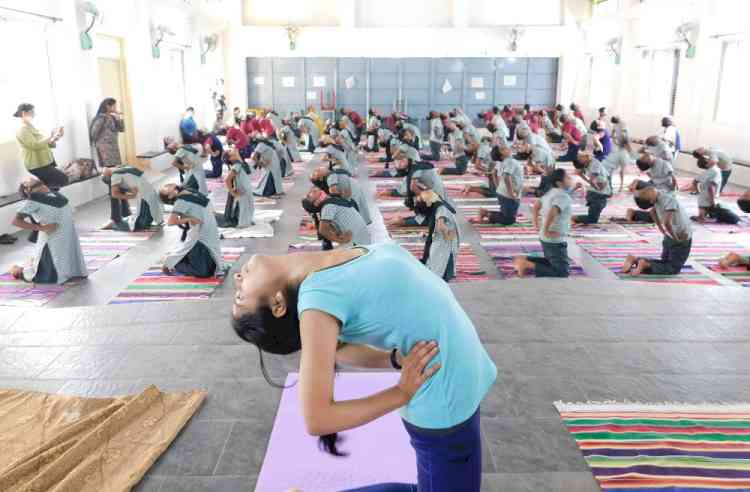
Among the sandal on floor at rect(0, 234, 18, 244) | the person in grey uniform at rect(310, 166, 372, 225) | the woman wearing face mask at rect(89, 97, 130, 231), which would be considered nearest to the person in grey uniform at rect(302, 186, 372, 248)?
the person in grey uniform at rect(310, 166, 372, 225)

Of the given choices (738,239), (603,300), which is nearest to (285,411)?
(603,300)

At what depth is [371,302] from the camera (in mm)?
1310

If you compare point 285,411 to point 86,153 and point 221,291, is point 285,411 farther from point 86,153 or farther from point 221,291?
point 86,153

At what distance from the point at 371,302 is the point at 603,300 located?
10.8 ft

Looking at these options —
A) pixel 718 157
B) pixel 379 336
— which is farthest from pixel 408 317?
pixel 718 157

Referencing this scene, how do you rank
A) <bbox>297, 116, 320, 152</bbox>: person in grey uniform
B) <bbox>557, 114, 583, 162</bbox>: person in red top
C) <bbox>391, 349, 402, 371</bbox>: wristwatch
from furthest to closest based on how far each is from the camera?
<bbox>297, 116, 320, 152</bbox>: person in grey uniform
<bbox>557, 114, 583, 162</bbox>: person in red top
<bbox>391, 349, 402, 371</bbox>: wristwatch

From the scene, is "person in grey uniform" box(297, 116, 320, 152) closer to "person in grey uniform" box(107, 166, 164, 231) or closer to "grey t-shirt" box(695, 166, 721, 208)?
"person in grey uniform" box(107, 166, 164, 231)

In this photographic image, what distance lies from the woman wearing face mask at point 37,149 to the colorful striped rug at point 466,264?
4.42 m

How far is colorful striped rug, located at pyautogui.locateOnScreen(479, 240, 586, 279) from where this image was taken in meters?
6.08

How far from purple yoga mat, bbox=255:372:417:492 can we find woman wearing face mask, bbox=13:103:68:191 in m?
6.07

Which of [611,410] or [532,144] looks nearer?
[611,410]

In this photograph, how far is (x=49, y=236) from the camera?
18.4 ft

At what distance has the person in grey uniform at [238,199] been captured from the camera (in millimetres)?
7875

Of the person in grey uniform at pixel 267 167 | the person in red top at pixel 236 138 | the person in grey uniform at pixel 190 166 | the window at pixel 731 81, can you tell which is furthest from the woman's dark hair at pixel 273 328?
the window at pixel 731 81
